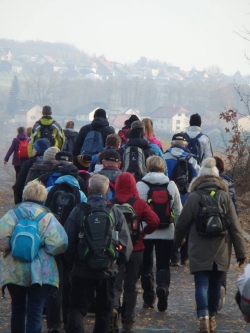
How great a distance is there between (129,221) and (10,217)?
1.35 metres

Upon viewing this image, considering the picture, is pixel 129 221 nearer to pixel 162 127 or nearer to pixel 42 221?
pixel 42 221

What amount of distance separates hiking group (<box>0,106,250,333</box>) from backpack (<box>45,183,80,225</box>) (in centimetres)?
1

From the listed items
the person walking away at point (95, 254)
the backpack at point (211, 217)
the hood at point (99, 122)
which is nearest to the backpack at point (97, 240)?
the person walking away at point (95, 254)

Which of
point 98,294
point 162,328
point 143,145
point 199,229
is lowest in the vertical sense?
point 162,328

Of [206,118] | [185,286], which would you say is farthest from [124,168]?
[206,118]

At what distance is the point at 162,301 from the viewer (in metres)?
8.56

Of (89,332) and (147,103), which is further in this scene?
(147,103)

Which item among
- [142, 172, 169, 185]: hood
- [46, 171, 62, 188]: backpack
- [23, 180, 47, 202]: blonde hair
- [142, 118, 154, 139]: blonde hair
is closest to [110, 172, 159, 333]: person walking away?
[142, 172, 169, 185]: hood

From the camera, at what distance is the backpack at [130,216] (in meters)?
7.41

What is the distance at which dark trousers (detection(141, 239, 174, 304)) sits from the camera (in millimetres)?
8602

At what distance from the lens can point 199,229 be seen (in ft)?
25.0

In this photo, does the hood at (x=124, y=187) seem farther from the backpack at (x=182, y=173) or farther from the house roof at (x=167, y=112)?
the house roof at (x=167, y=112)

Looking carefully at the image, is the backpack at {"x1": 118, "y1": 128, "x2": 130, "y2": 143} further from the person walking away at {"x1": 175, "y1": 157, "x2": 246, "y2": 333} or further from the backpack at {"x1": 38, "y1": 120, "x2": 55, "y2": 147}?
the person walking away at {"x1": 175, "y1": 157, "x2": 246, "y2": 333}

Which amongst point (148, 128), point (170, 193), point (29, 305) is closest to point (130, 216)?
point (170, 193)
